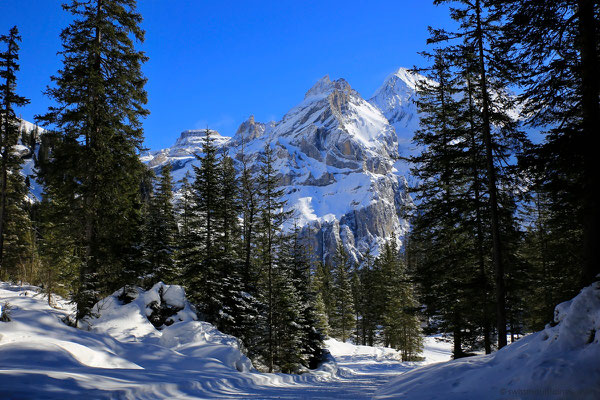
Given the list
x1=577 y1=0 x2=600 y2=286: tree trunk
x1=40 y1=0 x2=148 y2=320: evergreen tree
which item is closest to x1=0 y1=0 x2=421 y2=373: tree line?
x1=40 y1=0 x2=148 y2=320: evergreen tree

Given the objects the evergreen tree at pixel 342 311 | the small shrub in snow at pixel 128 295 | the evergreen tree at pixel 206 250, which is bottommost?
the evergreen tree at pixel 342 311

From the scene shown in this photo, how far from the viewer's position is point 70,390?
5875mm

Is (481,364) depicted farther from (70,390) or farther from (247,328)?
(247,328)

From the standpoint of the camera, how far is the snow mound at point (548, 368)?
516 cm

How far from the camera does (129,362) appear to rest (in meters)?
10.9

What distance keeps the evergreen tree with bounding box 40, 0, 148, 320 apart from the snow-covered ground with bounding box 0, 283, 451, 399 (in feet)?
8.01

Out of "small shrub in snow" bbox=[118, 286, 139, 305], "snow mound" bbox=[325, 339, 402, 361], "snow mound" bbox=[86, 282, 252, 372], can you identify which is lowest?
"snow mound" bbox=[325, 339, 402, 361]

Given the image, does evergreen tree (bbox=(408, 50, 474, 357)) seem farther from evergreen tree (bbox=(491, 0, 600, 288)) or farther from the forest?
evergreen tree (bbox=(491, 0, 600, 288))

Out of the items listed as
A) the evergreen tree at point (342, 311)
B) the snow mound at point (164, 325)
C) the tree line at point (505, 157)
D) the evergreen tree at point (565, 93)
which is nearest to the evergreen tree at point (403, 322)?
the evergreen tree at point (342, 311)

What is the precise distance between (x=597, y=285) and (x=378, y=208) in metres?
193

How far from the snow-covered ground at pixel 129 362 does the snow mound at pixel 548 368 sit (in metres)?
4.30

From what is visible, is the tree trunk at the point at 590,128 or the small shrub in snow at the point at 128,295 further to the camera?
the small shrub in snow at the point at 128,295

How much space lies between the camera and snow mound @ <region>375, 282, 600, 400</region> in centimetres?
516

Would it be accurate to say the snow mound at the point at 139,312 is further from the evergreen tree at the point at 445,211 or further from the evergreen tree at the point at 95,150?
the evergreen tree at the point at 445,211
